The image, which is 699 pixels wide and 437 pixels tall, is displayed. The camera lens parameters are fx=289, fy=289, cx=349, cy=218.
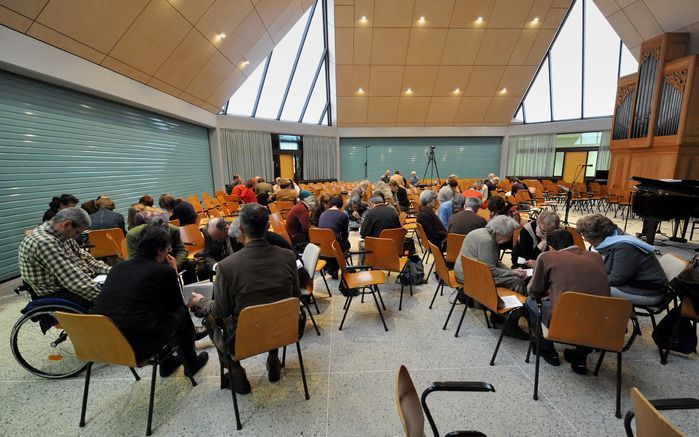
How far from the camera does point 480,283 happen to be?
95.1 inches

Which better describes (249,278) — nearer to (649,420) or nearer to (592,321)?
(649,420)

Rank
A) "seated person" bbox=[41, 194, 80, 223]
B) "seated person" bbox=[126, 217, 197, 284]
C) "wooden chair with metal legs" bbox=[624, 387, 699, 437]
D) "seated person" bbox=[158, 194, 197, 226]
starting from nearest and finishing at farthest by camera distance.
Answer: "wooden chair with metal legs" bbox=[624, 387, 699, 437]
"seated person" bbox=[126, 217, 197, 284]
"seated person" bbox=[41, 194, 80, 223]
"seated person" bbox=[158, 194, 197, 226]

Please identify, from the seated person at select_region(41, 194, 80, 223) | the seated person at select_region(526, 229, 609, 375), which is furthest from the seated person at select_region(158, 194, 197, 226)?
the seated person at select_region(526, 229, 609, 375)

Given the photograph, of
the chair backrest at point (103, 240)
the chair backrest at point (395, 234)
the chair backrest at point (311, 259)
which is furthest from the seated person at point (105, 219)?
the chair backrest at point (395, 234)

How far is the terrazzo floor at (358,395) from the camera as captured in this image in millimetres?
1859

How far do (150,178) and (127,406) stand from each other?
6763 millimetres

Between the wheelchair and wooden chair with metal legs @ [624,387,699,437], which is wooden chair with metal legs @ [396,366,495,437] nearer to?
wooden chair with metal legs @ [624,387,699,437]

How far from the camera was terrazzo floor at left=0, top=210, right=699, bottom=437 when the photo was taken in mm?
1859

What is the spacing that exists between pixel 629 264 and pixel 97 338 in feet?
12.4

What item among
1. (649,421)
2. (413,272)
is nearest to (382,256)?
(413,272)

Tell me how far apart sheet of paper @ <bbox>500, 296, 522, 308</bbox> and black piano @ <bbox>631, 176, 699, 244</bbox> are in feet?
16.2

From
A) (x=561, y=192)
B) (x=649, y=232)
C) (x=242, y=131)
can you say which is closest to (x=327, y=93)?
(x=242, y=131)

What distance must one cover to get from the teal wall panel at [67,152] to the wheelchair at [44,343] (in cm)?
241

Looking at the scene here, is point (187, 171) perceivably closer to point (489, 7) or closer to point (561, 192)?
point (489, 7)
